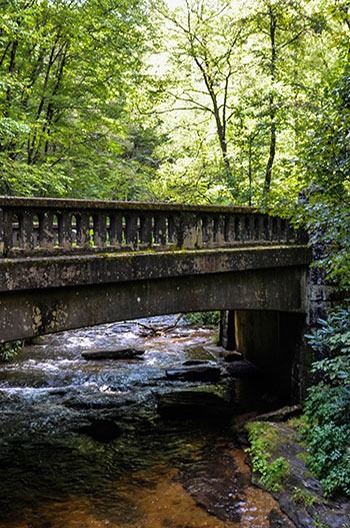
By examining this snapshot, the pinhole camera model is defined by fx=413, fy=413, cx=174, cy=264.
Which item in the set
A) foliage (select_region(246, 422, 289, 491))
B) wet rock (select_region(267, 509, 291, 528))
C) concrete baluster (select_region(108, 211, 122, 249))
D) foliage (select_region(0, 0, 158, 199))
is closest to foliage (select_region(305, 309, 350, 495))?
foliage (select_region(246, 422, 289, 491))

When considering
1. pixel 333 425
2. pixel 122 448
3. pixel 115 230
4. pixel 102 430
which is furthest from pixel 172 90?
pixel 333 425

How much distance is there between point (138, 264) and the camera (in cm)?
554

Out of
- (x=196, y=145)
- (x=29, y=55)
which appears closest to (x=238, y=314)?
(x=196, y=145)

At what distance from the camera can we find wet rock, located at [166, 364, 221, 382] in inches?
413

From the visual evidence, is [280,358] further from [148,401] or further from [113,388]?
[113,388]

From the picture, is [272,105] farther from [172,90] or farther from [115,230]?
[115,230]

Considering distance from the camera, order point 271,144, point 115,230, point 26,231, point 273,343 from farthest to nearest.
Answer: point 271,144, point 273,343, point 115,230, point 26,231

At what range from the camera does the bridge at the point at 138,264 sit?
4.65m

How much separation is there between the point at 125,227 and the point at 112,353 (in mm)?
7458

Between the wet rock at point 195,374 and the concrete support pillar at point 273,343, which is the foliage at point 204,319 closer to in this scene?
the concrete support pillar at point 273,343

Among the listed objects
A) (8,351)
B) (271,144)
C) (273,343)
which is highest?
(271,144)

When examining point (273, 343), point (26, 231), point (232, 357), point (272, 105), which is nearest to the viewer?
point (26, 231)

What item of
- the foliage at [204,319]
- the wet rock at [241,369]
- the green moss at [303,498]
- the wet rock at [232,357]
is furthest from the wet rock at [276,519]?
the foliage at [204,319]

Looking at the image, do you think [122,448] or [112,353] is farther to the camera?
[112,353]
